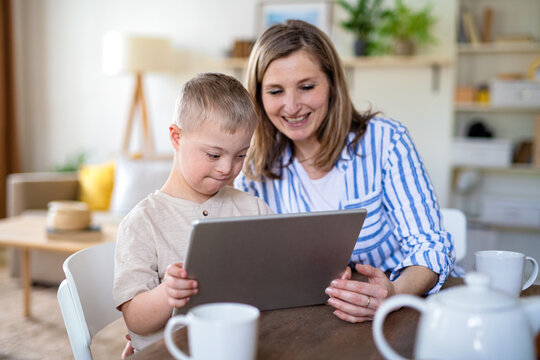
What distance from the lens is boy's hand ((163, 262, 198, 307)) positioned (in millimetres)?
820

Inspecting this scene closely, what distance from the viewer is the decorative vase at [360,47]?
425cm

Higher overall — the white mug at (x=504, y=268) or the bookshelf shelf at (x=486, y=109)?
the bookshelf shelf at (x=486, y=109)

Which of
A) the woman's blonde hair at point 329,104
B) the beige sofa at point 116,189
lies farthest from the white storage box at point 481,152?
the woman's blonde hair at point 329,104

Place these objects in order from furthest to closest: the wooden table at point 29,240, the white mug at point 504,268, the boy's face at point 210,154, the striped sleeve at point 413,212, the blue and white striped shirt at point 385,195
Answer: the wooden table at point 29,240 → the blue and white striped shirt at point 385,195 → the striped sleeve at point 413,212 → the boy's face at point 210,154 → the white mug at point 504,268

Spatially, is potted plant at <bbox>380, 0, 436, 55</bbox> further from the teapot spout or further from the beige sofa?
the teapot spout

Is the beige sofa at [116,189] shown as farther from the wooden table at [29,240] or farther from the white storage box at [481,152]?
the white storage box at [481,152]

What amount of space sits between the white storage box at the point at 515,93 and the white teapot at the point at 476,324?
11.7 ft

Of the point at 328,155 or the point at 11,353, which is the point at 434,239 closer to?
the point at 328,155

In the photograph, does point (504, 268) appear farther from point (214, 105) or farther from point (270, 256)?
point (214, 105)

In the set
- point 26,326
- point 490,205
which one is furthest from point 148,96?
point 490,205

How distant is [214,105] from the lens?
1.07 m

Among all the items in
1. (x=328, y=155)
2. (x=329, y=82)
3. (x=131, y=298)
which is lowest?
(x=131, y=298)

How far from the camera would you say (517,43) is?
3.86m

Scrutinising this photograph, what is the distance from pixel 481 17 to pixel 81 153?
3636 millimetres
